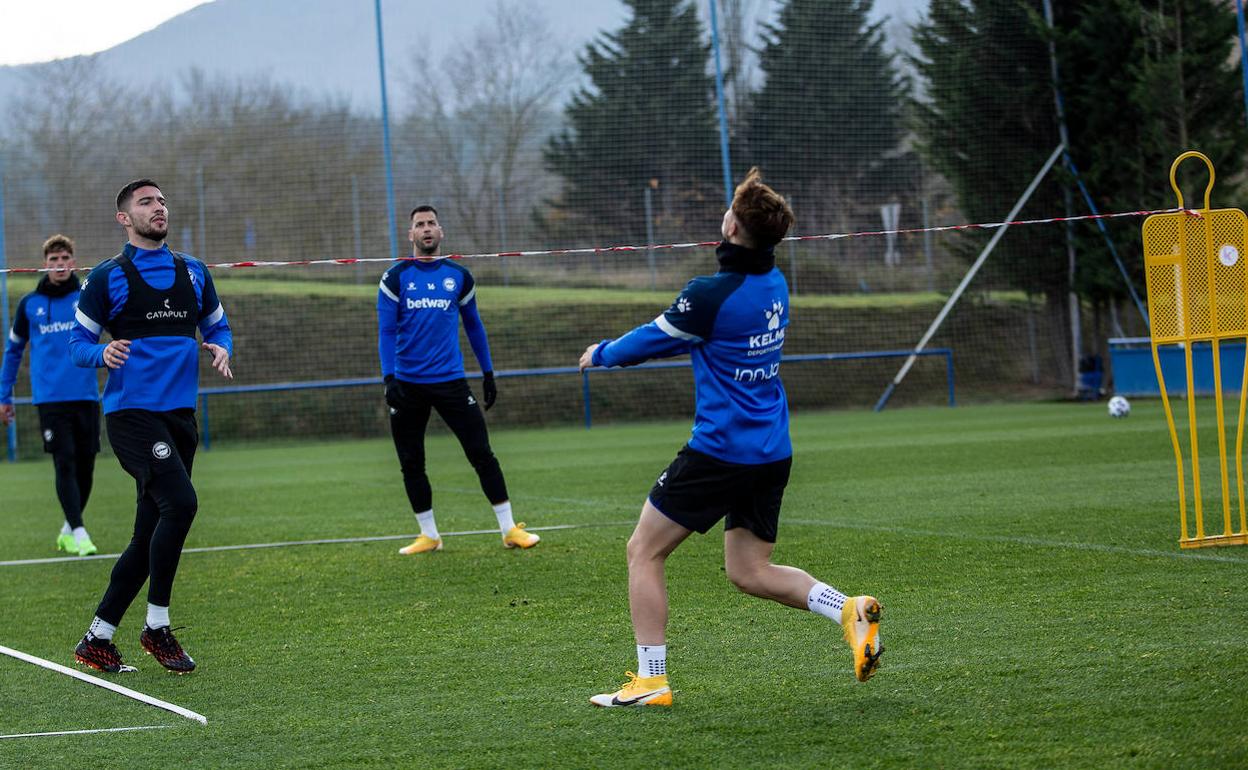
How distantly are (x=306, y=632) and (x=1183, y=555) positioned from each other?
4291 millimetres

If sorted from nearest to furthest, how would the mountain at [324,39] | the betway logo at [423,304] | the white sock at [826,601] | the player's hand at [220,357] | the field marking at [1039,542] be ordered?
the white sock at [826,601] → the player's hand at [220,357] → the field marking at [1039,542] → the betway logo at [423,304] → the mountain at [324,39]

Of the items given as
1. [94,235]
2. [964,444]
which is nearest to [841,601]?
[964,444]

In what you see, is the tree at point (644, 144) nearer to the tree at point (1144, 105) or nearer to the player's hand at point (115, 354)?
the tree at point (1144, 105)

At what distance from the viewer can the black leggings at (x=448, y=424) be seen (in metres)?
8.96

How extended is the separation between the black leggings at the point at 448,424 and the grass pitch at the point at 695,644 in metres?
0.39

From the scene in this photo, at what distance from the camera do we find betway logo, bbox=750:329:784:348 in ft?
15.0

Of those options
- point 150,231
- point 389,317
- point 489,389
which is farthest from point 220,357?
point 489,389

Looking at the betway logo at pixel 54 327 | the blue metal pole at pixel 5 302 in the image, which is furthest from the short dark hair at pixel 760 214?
the blue metal pole at pixel 5 302

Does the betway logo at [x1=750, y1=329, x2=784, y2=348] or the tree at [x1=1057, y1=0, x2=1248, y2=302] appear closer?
the betway logo at [x1=750, y1=329, x2=784, y2=348]

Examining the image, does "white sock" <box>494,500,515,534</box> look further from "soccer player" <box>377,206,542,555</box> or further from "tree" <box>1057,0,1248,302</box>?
"tree" <box>1057,0,1248,302</box>

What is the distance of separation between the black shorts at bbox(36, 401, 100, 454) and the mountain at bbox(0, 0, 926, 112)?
15425 mm

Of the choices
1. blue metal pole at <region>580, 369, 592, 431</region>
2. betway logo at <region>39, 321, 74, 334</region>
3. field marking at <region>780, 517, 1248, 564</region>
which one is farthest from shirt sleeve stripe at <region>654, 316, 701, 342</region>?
blue metal pole at <region>580, 369, 592, 431</region>

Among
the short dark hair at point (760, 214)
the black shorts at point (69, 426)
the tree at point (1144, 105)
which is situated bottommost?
the black shorts at point (69, 426)

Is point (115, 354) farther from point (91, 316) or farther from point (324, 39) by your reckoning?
point (324, 39)
